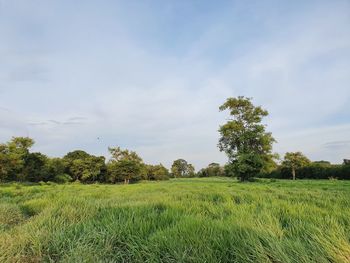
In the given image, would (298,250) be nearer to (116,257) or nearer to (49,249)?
(116,257)

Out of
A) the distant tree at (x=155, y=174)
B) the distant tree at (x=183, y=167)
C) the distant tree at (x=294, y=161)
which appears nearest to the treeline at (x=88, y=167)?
the distant tree at (x=294, y=161)

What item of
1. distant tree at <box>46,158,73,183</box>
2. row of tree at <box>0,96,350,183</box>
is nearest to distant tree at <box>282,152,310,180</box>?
row of tree at <box>0,96,350,183</box>

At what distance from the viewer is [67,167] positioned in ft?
202

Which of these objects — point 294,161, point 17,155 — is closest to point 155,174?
point 294,161

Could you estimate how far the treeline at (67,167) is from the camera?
43588 mm

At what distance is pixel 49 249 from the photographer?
2.33 meters

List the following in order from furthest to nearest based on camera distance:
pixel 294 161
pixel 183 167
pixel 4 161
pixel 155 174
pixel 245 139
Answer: pixel 183 167, pixel 155 174, pixel 294 161, pixel 4 161, pixel 245 139

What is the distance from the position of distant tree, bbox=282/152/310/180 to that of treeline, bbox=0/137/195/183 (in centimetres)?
3566

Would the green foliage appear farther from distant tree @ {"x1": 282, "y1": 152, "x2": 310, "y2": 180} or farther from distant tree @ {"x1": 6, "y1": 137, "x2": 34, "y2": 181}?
distant tree @ {"x1": 282, "y1": 152, "x2": 310, "y2": 180}

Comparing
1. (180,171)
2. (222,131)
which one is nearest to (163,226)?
(222,131)

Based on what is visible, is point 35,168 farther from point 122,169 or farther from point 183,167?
point 183,167

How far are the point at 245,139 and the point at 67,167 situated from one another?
46.0 m

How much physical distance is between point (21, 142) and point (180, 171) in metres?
76.1

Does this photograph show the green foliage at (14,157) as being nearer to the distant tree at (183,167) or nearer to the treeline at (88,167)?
the treeline at (88,167)
